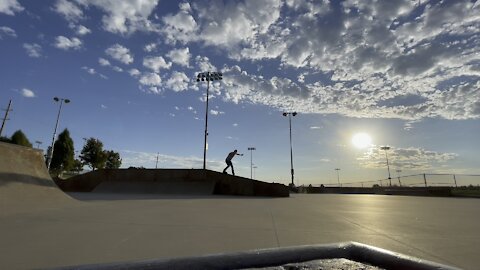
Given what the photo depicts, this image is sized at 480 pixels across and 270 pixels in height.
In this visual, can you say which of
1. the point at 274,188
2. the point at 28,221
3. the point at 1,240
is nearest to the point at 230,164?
the point at 274,188

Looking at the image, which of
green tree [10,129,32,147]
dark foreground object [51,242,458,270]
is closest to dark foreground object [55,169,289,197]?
dark foreground object [51,242,458,270]

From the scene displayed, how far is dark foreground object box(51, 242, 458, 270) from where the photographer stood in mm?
1795

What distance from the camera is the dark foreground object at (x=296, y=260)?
1.79 metres

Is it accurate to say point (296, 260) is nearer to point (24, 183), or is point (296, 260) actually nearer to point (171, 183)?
point (24, 183)

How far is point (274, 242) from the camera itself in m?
3.21

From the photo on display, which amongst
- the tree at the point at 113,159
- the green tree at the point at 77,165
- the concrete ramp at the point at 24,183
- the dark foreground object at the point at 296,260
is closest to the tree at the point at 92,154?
the green tree at the point at 77,165

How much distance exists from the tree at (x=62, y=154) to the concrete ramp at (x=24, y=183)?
50.9 metres

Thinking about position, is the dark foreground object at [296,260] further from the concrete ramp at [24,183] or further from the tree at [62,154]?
the tree at [62,154]

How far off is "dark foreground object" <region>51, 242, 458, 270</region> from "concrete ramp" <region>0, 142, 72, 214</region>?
5264 mm

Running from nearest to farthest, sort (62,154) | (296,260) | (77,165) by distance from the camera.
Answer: (296,260) → (62,154) → (77,165)

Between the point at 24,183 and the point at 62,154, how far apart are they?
5280 cm

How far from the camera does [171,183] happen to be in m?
17.3

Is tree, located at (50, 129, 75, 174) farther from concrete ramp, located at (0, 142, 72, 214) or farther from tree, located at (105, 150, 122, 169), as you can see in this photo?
concrete ramp, located at (0, 142, 72, 214)

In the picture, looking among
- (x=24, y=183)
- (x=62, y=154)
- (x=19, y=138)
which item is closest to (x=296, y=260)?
(x=24, y=183)
